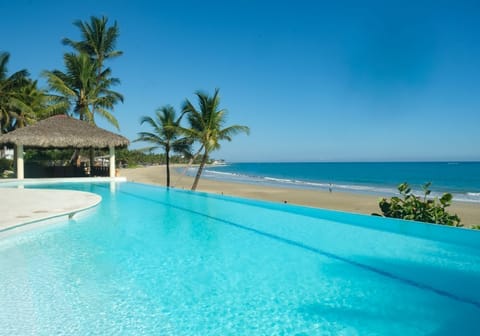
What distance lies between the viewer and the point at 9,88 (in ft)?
53.0

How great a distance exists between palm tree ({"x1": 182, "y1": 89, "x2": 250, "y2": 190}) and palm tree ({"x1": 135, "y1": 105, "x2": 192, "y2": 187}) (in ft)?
3.92

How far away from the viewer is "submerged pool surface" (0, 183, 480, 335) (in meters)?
2.62

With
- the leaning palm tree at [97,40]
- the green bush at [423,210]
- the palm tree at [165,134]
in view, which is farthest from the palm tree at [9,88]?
the green bush at [423,210]

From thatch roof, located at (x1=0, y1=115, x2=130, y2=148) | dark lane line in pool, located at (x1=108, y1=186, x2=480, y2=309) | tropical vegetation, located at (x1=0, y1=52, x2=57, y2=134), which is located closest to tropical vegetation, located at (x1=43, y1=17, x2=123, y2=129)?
tropical vegetation, located at (x1=0, y1=52, x2=57, y2=134)

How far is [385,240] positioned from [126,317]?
4.25 m

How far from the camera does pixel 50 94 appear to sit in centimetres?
1602

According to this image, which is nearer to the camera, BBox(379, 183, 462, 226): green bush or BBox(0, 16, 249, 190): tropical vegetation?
BBox(379, 183, 462, 226): green bush

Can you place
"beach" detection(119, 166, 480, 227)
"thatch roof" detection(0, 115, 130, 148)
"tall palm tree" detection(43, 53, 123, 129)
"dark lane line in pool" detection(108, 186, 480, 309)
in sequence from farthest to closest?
"tall palm tree" detection(43, 53, 123, 129) < "thatch roof" detection(0, 115, 130, 148) < "beach" detection(119, 166, 480, 227) < "dark lane line in pool" detection(108, 186, 480, 309)

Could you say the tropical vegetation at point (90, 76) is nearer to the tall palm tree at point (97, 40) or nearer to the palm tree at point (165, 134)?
the tall palm tree at point (97, 40)

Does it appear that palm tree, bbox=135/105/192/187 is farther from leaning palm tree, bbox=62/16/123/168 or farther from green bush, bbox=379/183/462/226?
green bush, bbox=379/183/462/226

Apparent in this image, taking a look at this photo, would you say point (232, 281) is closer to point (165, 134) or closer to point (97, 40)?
point (165, 134)

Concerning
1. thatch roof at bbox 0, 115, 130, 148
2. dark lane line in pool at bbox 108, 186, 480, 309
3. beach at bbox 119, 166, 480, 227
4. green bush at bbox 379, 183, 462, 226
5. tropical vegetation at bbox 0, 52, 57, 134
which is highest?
tropical vegetation at bbox 0, 52, 57, 134

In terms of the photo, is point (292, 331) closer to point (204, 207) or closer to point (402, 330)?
point (402, 330)

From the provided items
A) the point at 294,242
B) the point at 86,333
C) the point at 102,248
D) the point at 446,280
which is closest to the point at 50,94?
the point at 102,248
